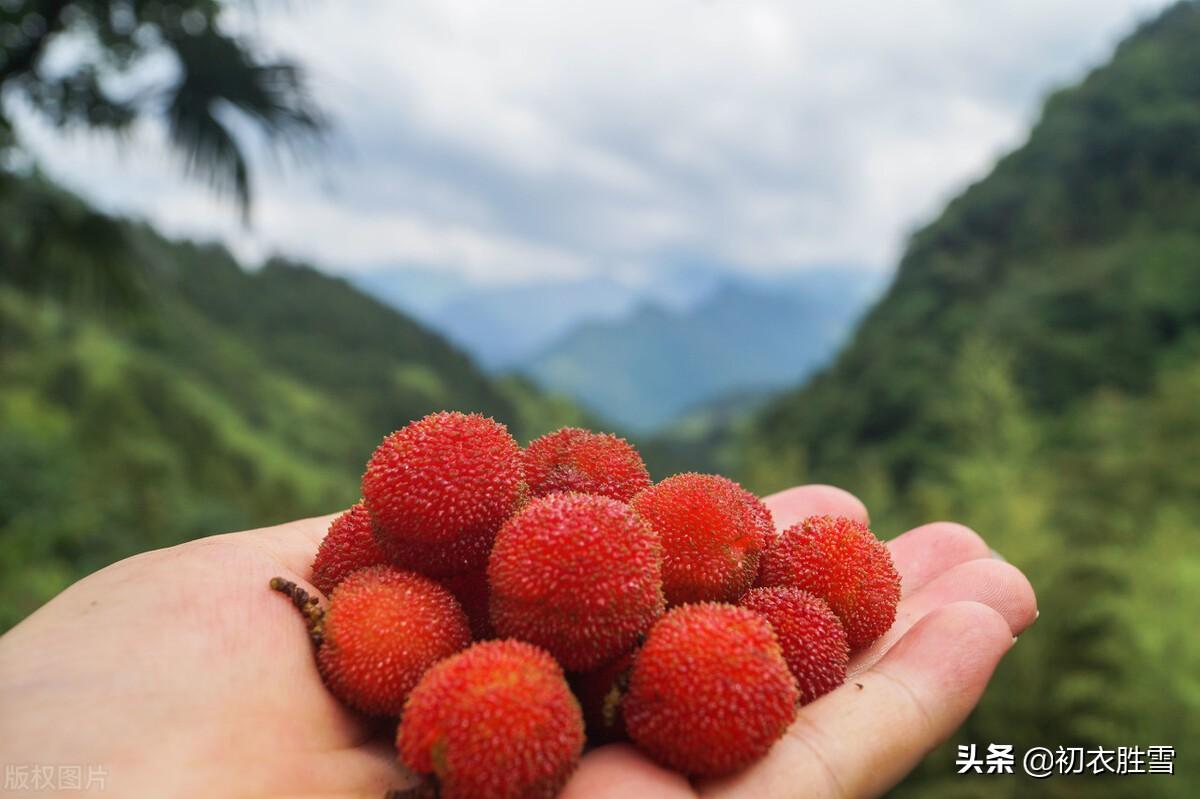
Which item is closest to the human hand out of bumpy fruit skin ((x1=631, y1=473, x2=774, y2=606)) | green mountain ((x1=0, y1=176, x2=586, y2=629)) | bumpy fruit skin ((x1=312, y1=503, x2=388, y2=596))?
bumpy fruit skin ((x1=631, y1=473, x2=774, y2=606))

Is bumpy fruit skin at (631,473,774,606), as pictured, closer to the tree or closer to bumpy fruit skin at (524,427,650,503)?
bumpy fruit skin at (524,427,650,503)

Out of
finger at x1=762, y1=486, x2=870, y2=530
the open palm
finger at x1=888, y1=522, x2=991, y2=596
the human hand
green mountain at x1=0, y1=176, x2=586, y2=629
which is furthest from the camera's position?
green mountain at x1=0, y1=176, x2=586, y2=629

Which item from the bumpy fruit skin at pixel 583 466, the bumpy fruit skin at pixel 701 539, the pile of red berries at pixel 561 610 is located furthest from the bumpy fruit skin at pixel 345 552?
the bumpy fruit skin at pixel 701 539

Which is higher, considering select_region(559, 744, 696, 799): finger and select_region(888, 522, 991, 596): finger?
select_region(888, 522, 991, 596): finger

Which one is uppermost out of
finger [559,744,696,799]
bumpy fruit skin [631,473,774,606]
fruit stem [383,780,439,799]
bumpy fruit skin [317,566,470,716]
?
bumpy fruit skin [631,473,774,606]

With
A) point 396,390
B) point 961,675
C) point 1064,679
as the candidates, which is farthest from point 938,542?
point 396,390

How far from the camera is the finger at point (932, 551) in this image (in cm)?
304

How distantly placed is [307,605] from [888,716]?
151 cm

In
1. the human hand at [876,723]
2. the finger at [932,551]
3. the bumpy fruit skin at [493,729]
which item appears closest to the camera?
the bumpy fruit skin at [493,729]

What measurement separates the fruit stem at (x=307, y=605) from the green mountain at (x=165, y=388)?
0.95m

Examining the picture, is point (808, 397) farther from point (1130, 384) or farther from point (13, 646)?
point (13, 646)

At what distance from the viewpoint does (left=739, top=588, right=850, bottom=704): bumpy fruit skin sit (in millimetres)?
2201

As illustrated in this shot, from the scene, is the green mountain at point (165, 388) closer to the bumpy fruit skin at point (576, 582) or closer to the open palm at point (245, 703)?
the bumpy fruit skin at point (576, 582)

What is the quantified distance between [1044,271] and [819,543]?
126 feet
